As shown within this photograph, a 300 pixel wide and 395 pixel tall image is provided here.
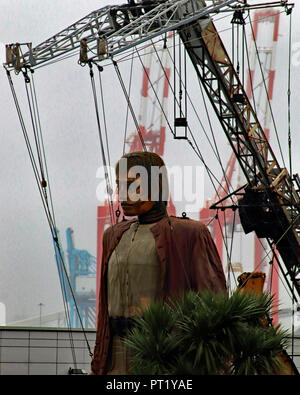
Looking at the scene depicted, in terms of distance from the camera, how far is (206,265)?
11.6 m

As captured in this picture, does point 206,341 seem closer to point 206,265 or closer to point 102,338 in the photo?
point 206,265

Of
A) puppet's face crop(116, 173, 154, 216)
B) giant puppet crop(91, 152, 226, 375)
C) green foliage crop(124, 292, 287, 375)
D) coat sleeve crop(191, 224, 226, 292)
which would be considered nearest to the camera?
→ green foliage crop(124, 292, 287, 375)

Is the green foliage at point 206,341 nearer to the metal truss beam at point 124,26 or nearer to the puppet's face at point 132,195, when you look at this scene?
the puppet's face at point 132,195

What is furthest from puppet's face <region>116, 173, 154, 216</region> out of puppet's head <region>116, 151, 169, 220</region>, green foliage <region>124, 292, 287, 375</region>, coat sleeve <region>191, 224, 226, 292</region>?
green foliage <region>124, 292, 287, 375</region>

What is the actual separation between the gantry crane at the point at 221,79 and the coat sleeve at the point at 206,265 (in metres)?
5.35

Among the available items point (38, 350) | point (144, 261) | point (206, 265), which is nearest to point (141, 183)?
point (144, 261)

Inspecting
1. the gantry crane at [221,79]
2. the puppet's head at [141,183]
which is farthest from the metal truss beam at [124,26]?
the puppet's head at [141,183]

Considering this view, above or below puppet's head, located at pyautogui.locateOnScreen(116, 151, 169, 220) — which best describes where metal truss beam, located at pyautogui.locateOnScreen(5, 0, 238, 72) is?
above

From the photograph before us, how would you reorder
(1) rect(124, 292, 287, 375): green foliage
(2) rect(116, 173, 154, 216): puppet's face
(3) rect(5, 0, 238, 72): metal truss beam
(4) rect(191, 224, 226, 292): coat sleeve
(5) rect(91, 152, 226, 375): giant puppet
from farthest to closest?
(3) rect(5, 0, 238, 72): metal truss beam
(2) rect(116, 173, 154, 216): puppet's face
(5) rect(91, 152, 226, 375): giant puppet
(4) rect(191, 224, 226, 292): coat sleeve
(1) rect(124, 292, 287, 375): green foliage

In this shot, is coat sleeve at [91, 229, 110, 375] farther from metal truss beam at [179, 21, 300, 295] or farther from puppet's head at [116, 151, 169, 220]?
metal truss beam at [179, 21, 300, 295]

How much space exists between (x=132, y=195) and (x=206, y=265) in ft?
3.72

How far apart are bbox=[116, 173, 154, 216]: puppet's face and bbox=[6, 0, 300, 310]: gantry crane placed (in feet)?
15.7

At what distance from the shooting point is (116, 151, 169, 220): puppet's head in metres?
11.9

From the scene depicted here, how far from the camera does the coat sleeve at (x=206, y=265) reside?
37.8ft
